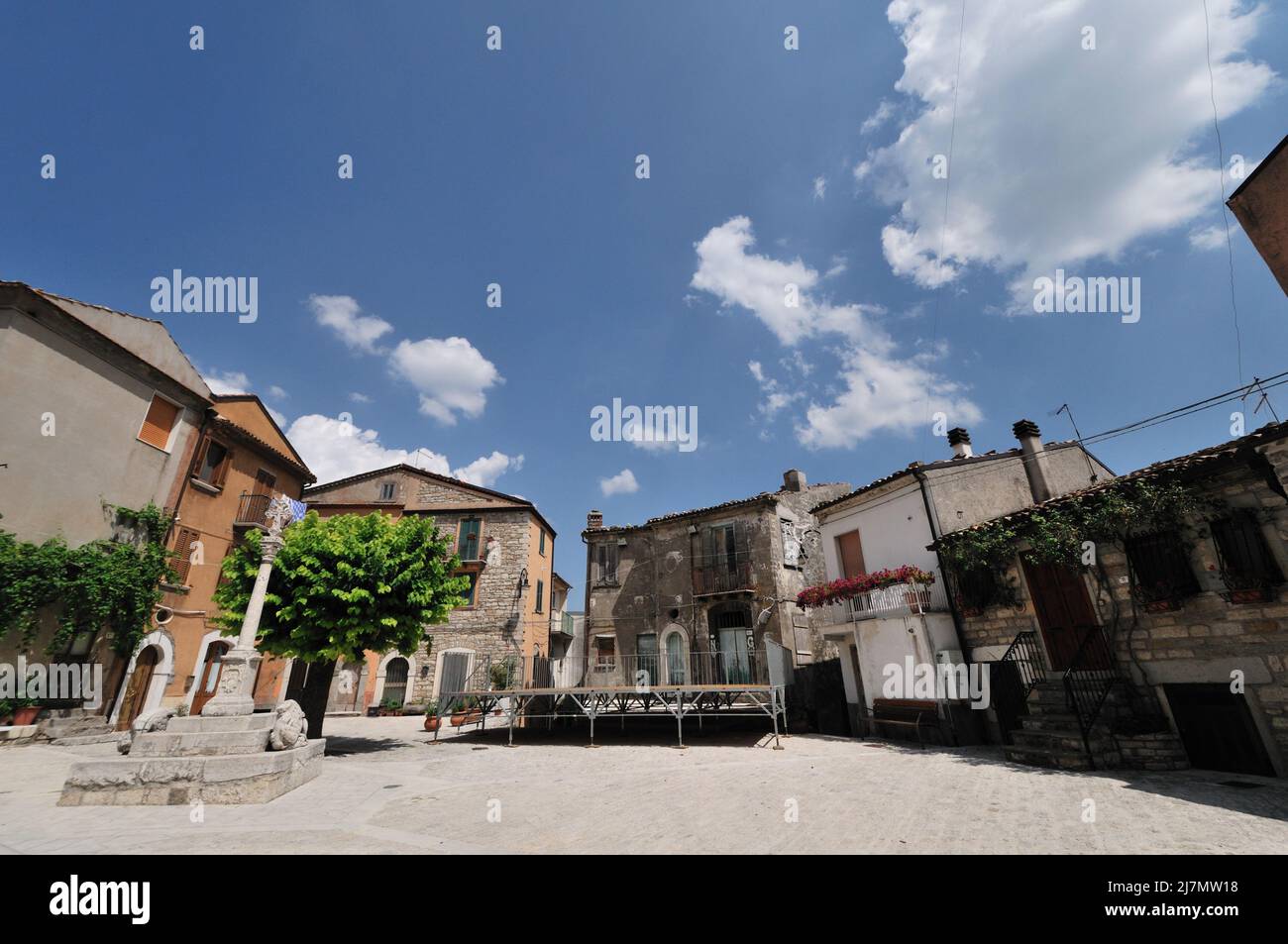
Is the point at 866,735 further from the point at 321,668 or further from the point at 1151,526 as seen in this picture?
the point at 321,668

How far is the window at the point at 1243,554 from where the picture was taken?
26.5 ft

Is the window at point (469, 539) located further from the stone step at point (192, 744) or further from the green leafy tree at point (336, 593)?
the stone step at point (192, 744)

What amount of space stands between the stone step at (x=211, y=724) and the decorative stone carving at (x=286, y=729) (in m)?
0.17

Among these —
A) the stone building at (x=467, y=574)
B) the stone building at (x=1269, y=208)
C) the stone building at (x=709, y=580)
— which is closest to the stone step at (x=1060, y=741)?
the stone building at (x=1269, y=208)

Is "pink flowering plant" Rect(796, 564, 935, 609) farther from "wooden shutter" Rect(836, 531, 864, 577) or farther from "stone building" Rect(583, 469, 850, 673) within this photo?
"stone building" Rect(583, 469, 850, 673)

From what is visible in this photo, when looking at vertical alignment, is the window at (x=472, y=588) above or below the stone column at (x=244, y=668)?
above

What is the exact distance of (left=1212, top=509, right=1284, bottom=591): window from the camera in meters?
8.06

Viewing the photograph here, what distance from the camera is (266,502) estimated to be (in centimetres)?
1889

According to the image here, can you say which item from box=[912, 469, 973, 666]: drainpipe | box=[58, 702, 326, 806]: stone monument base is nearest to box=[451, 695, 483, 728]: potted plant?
box=[58, 702, 326, 806]: stone monument base

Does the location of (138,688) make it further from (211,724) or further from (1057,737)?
(1057,737)

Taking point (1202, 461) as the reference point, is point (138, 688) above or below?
below

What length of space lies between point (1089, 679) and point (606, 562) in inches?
688

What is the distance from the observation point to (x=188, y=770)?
6.87 meters

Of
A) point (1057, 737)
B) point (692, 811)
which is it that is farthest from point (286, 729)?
point (1057, 737)
